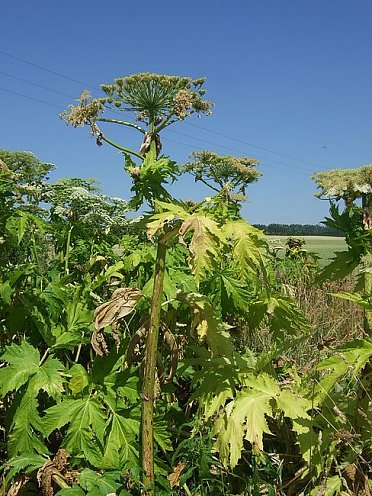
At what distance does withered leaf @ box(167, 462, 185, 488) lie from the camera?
3.07 m

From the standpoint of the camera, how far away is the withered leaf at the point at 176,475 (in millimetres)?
3070

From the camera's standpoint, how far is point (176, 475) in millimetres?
3119

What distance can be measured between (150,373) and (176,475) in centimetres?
84

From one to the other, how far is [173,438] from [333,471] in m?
0.98

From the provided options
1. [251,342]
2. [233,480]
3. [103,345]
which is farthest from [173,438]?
[251,342]

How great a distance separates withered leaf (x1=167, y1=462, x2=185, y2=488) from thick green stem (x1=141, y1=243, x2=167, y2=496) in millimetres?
395

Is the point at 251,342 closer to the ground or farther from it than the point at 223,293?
closer to the ground

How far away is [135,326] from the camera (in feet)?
12.0

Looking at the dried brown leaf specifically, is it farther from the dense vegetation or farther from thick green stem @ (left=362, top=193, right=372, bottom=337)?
thick green stem @ (left=362, top=193, right=372, bottom=337)

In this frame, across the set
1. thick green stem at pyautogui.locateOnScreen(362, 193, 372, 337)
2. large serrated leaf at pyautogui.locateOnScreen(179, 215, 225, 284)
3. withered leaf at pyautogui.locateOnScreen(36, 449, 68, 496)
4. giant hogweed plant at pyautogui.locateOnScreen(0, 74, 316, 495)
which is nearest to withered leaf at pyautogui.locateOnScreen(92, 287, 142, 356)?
giant hogweed plant at pyautogui.locateOnScreen(0, 74, 316, 495)

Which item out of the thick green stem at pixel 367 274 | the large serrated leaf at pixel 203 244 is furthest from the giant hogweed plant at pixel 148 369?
the thick green stem at pixel 367 274

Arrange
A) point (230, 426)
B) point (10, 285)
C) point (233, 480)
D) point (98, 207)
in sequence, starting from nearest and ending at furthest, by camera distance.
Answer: point (230, 426)
point (233, 480)
point (10, 285)
point (98, 207)

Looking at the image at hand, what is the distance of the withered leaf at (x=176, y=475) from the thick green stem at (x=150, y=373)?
0.39 metres

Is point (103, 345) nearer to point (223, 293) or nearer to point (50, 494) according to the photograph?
point (50, 494)
